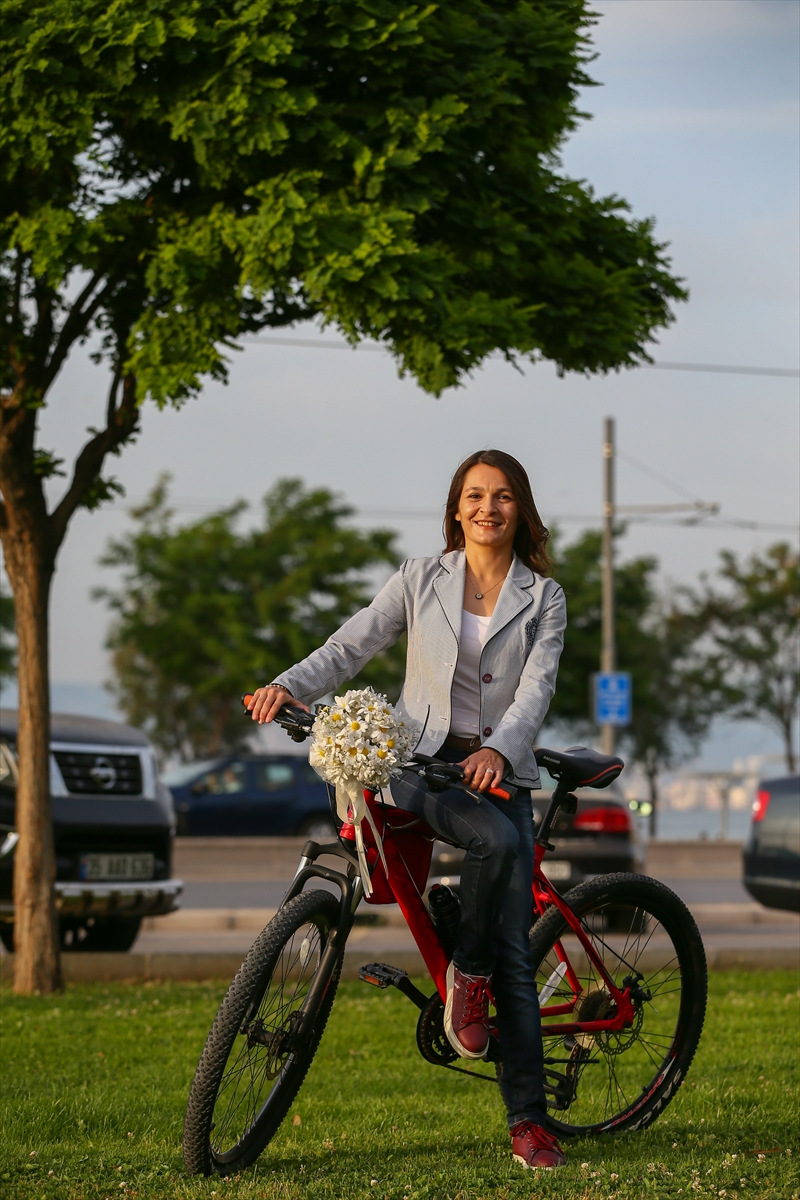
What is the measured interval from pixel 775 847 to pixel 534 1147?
20.4 feet

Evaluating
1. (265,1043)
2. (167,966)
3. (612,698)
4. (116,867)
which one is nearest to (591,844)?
(167,966)

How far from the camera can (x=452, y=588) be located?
4336 mm

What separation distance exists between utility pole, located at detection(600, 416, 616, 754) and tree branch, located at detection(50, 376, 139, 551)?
15396 mm

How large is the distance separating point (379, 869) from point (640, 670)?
33.3 meters

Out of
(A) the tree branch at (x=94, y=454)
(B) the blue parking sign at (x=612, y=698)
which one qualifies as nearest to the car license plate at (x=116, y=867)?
(A) the tree branch at (x=94, y=454)

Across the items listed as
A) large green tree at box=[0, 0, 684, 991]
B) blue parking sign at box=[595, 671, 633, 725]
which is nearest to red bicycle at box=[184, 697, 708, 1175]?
large green tree at box=[0, 0, 684, 991]

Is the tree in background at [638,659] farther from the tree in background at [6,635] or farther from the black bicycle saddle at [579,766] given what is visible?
the black bicycle saddle at [579,766]

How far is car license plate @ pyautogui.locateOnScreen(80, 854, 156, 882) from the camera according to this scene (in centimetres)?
888

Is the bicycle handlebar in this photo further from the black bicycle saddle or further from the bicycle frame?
the black bicycle saddle

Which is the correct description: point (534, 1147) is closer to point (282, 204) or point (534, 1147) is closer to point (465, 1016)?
point (465, 1016)

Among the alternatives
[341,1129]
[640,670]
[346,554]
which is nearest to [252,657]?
[346,554]

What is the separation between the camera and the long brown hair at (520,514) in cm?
444

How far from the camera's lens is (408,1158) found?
4215mm

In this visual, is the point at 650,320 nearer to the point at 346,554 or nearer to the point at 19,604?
the point at 19,604
